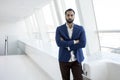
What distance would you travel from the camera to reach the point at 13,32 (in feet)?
45.2

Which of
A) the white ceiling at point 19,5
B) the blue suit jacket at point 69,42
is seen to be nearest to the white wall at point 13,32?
the white ceiling at point 19,5

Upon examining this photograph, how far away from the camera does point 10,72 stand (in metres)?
6.32

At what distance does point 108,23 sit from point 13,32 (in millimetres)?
11105

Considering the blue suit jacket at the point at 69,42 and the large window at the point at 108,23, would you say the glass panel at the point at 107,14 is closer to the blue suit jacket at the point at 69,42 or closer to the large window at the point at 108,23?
the large window at the point at 108,23

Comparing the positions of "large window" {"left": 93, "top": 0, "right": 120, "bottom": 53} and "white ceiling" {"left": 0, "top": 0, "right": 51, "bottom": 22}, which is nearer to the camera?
"large window" {"left": 93, "top": 0, "right": 120, "bottom": 53}

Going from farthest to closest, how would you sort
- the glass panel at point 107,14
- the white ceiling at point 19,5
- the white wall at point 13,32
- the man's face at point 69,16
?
the white wall at point 13,32
the white ceiling at point 19,5
the glass panel at point 107,14
the man's face at point 69,16

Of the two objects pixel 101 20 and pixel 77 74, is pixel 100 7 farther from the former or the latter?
pixel 77 74

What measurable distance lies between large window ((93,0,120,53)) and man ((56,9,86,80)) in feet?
2.56

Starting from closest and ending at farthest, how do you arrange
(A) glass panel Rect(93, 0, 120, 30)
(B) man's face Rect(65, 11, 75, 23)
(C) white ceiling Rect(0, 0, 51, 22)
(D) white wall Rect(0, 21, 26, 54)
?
(B) man's face Rect(65, 11, 75, 23)
(A) glass panel Rect(93, 0, 120, 30)
(C) white ceiling Rect(0, 0, 51, 22)
(D) white wall Rect(0, 21, 26, 54)

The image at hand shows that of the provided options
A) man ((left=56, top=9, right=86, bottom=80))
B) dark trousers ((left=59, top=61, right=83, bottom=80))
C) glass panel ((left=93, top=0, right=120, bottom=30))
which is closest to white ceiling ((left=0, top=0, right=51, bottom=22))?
glass panel ((left=93, top=0, right=120, bottom=30))

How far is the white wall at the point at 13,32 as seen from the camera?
13.6 metres

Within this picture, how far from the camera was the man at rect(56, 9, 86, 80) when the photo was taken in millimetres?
2805

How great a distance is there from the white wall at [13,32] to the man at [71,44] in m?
11.2

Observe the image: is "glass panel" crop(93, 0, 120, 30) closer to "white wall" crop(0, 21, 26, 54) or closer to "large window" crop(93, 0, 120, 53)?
"large window" crop(93, 0, 120, 53)
